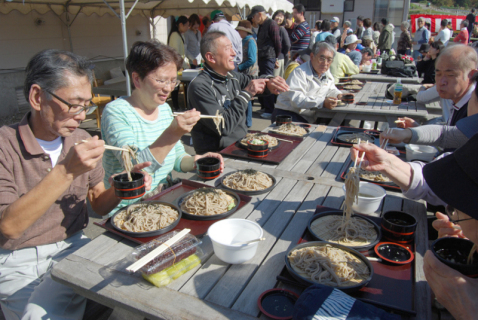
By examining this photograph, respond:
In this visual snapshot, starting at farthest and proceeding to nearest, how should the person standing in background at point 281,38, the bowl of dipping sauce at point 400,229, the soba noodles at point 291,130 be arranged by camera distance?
the person standing in background at point 281,38, the soba noodles at point 291,130, the bowl of dipping sauce at point 400,229

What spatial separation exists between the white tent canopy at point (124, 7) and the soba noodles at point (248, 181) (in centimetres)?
443

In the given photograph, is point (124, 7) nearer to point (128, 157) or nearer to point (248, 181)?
point (128, 157)

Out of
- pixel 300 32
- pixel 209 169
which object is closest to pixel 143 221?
pixel 209 169

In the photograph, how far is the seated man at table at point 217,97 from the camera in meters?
3.27

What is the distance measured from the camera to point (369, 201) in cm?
196

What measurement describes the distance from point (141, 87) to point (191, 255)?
155 cm

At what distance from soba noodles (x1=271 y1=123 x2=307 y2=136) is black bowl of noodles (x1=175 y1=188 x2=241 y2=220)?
1550mm

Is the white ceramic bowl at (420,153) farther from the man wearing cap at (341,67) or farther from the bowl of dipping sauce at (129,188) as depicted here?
the man wearing cap at (341,67)

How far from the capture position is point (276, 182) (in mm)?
2453

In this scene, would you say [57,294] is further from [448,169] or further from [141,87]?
[448,169]

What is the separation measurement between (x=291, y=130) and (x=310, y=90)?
1.55 m

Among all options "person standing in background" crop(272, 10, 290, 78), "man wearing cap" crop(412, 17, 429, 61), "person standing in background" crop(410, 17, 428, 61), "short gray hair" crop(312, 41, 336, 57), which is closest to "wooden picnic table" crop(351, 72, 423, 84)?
"person standing in background" crop(272, 10, 290, 78)

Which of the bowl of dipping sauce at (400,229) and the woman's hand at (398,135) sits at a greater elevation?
the woman's hand at (398,135)

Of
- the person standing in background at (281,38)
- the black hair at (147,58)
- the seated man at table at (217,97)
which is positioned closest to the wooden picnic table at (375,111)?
the seated man at table at (217,97)
